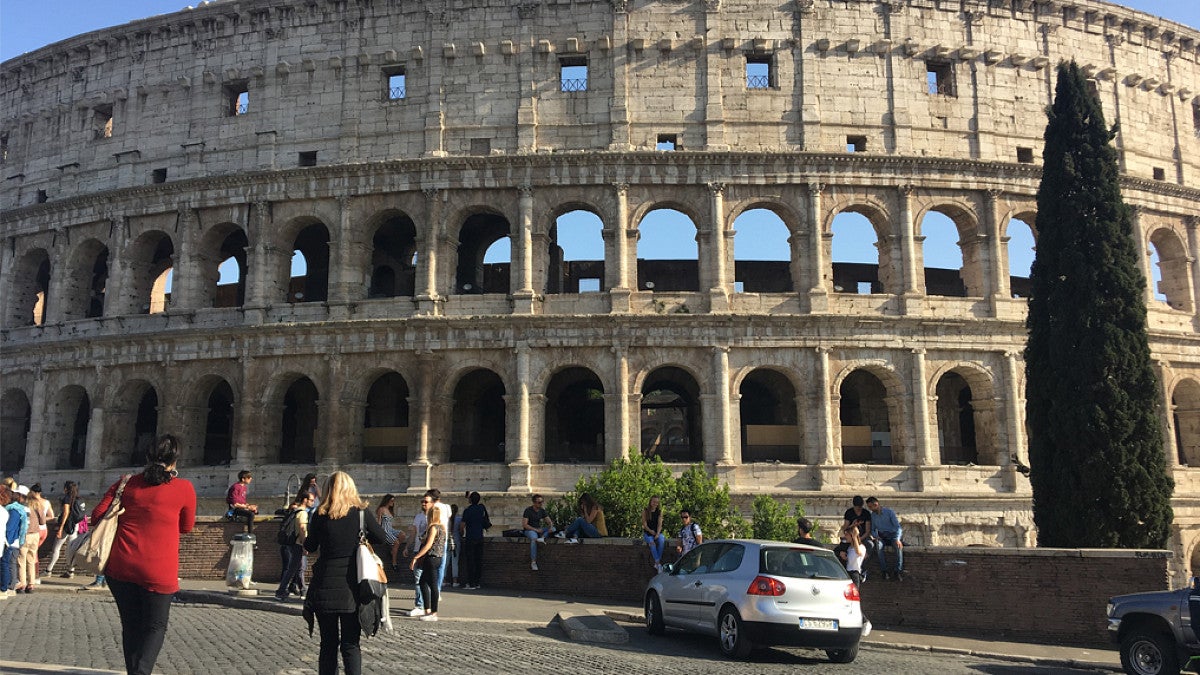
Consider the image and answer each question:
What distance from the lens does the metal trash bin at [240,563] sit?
1423 cm

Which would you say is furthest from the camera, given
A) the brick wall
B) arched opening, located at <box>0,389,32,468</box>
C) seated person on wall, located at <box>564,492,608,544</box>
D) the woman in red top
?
arched opening, located at <box>0,389,32,468</box>

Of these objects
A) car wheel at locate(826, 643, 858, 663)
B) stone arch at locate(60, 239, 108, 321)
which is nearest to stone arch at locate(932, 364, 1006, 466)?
car wheel at locate(826, 643, 858, 663)

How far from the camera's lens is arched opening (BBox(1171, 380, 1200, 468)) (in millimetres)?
27672

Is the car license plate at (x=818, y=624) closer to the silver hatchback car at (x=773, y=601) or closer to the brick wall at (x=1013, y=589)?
the silver hatchback car at (x=773, y=601)

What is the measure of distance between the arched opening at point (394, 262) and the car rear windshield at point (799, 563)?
849 inches

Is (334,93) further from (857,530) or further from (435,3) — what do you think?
(857,530)

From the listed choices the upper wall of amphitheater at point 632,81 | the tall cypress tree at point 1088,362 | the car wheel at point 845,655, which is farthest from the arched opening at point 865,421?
the car wheel at point 845,655

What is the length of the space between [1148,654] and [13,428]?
111ft

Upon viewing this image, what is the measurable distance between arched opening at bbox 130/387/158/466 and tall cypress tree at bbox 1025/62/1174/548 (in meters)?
26.4

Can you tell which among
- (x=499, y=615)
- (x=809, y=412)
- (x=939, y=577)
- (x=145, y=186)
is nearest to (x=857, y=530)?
(x=939, y=577)

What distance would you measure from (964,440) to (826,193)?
32.1 feet

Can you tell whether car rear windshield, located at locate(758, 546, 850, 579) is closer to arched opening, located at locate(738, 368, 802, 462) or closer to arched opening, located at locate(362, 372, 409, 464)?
arched opening, located at locate(738, 368, 802, 462)

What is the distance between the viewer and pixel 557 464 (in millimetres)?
24750

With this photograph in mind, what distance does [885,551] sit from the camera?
14.4 meters
